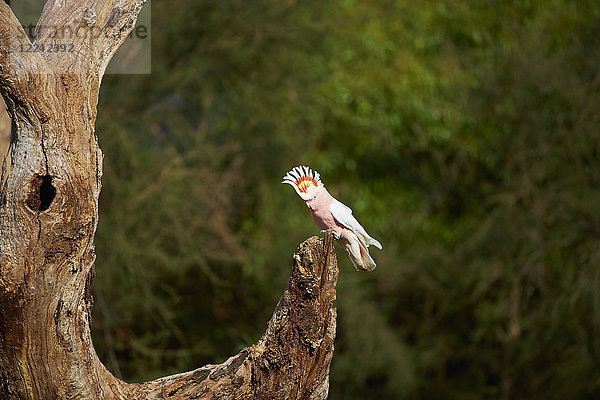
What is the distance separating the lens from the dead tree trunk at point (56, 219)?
5.04ft

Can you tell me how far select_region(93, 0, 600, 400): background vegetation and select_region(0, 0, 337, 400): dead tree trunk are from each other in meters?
2.76

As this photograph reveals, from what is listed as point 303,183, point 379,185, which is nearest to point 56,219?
point 303,183

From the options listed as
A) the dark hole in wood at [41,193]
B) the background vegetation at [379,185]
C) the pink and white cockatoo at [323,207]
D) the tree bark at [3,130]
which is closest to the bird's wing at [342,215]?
the pink and white cockatoo at [323,207]

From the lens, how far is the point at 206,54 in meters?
4.92

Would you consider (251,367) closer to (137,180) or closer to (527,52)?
(137,180)

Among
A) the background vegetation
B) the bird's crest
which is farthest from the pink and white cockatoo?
the background vegetation

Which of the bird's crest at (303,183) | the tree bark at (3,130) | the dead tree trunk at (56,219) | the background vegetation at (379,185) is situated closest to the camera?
the dead tree trunk at (56,219)

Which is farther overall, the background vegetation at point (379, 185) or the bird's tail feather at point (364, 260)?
the background vegetation at point (379, 185)

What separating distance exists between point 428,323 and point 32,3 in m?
3.23

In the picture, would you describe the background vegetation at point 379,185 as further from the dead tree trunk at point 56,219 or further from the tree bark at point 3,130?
the dead tree trunk at point 56,219

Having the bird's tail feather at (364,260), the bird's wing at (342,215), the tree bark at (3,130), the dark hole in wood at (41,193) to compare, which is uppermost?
the tree bark at (3,130)

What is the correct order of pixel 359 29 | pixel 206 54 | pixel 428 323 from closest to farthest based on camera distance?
pixel 206 54 → pixel 428 323 → pixel 359 29

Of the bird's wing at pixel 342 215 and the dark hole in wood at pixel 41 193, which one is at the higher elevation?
the dark hole in wood at pixel 41 193

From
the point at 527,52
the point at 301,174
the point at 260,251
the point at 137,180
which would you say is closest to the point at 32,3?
the point at 137,180
